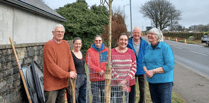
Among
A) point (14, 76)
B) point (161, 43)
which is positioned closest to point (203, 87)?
point (161, 43)

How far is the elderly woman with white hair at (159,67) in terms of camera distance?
120 inches

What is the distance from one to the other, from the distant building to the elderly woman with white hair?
479cm

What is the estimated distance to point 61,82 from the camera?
322 cm

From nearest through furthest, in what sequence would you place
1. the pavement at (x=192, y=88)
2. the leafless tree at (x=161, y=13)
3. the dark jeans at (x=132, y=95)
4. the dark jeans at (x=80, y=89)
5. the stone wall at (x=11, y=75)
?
the stone wall at (x=11, y=75) → the dark jeans at (x=132, y=95) → the dark jeans at (x=80, y=89) → the pavement at (x=192, y=88) → the leafless tree at (x=161, y=13)

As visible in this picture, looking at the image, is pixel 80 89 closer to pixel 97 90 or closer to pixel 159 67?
pixel 97 90

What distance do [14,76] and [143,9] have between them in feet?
202

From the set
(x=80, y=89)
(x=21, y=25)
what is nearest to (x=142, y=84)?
(x=80, y=89)

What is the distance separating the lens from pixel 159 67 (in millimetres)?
3086

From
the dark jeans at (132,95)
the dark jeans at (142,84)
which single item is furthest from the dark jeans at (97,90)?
the dark jeans at (142,84)

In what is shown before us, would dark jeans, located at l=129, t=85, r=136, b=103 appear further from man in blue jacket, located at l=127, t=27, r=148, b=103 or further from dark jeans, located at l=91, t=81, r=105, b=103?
dark jeans, located at l=91, t=81, r=105, b=103

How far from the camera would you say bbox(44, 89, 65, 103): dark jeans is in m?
3.11

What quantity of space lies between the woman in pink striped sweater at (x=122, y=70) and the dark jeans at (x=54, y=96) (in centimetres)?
109

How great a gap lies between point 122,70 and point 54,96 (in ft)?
4.51

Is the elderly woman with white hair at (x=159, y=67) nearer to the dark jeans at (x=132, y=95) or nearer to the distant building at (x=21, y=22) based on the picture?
the dark jeans at (x=132, y=95)
